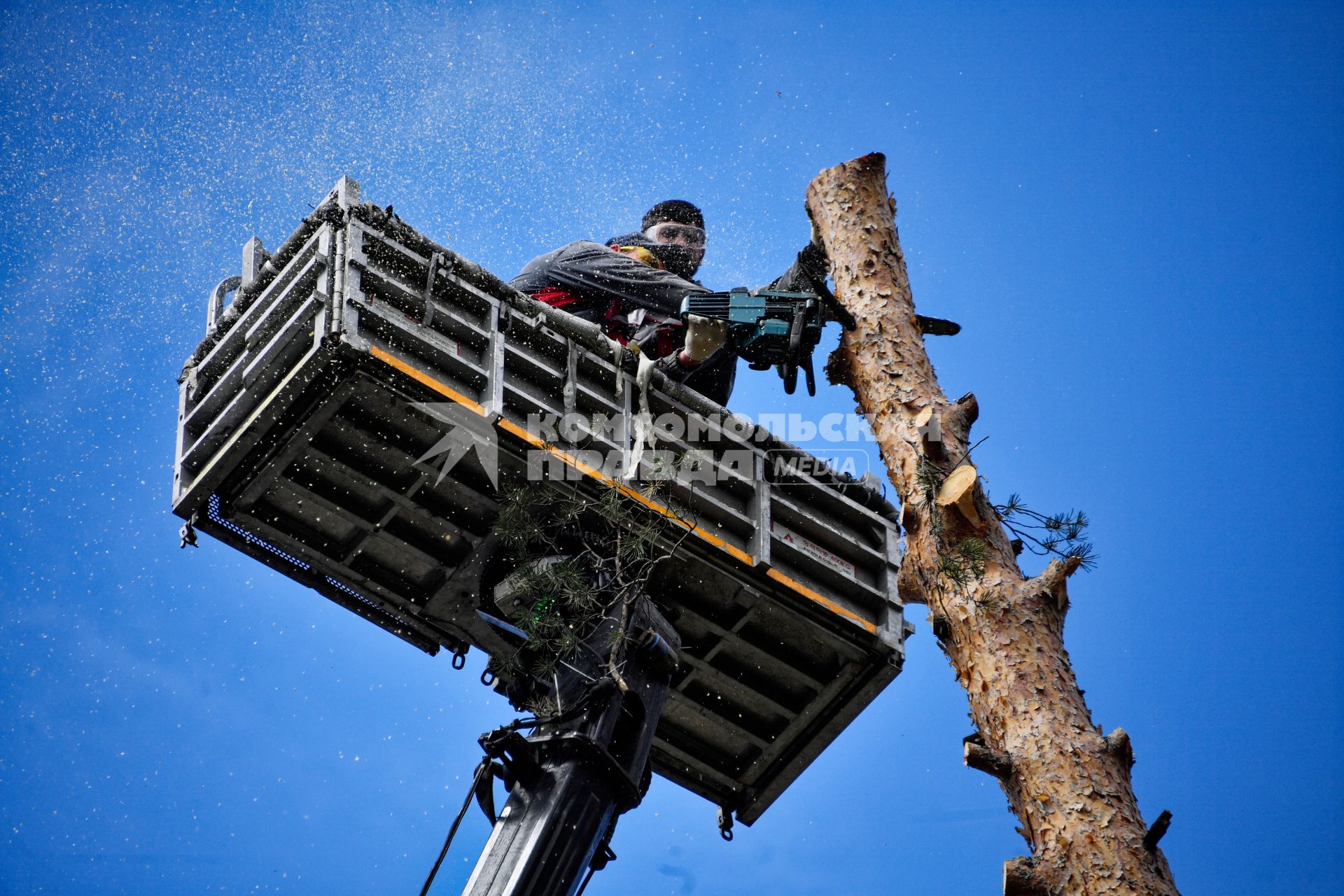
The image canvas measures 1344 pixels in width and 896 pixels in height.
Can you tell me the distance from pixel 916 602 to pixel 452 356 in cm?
243

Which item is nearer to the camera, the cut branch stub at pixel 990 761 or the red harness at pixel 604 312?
the cut branch stub at pixel 990 761

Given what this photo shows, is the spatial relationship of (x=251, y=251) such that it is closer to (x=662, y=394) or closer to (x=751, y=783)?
(x=662, y=394)

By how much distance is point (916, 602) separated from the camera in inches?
254

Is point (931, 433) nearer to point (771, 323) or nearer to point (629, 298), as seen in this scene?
point (771, 323)

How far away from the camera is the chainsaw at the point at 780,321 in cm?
706

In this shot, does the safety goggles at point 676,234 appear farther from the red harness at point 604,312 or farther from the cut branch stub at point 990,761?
the cut branch stub at point 990,761

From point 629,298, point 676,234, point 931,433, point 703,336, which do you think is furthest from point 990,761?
point 676,234

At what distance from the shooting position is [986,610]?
5664 millimetres

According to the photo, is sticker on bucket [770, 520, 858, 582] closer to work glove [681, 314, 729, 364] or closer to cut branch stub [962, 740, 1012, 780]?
work glove [681, 314, 729, 364]

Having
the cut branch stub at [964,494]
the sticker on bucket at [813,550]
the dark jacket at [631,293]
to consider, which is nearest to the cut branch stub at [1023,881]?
the cut branch stub at [964,494]

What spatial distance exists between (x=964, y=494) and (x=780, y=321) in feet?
5.56

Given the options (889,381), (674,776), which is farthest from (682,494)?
(674,776)

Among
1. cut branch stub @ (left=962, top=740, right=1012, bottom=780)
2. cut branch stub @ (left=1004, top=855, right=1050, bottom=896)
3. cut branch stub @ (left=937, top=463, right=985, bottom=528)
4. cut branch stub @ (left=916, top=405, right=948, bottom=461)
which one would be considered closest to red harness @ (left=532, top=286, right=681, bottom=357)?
cut branch stub @ (left=916, top=405, right=948, bottom=461)

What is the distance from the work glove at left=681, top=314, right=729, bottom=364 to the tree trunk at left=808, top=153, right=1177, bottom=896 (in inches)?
26.7
